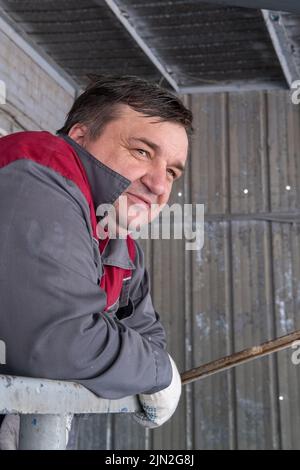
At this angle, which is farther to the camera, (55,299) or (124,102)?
(124,102)

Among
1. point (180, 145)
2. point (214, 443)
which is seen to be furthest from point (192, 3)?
point (214, 443)

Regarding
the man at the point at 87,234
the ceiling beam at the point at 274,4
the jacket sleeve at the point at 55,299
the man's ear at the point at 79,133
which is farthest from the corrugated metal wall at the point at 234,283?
the jacket sleeve at the point at 55,299

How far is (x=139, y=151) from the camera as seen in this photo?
2244 millimetres

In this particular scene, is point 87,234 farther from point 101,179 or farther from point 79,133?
point 79,133

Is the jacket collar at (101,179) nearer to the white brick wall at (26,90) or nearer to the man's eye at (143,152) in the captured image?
the man's eye at (143,152)

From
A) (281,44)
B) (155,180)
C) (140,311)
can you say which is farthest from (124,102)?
(281,44)

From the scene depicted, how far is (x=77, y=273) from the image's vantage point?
176 centimetres

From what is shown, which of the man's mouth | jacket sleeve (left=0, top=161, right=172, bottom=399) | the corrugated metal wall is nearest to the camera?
jacket sleeve (left=0, top=161, right=172, bottom=399)

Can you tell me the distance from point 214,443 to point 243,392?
1.77 ft

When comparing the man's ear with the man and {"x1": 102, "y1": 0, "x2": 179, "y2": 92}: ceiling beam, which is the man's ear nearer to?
the man

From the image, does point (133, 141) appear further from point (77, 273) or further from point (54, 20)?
point (54, 20)

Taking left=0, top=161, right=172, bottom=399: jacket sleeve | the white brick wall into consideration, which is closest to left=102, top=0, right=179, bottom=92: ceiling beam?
the white brick wall

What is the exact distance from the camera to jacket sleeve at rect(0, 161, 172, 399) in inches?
64.4

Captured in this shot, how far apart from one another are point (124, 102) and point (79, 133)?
190 mm
